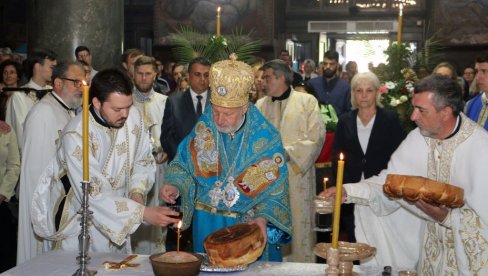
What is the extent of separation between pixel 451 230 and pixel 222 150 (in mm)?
1281

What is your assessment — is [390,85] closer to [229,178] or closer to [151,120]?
[151,120]

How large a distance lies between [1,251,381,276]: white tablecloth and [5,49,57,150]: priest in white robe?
2.97 meters

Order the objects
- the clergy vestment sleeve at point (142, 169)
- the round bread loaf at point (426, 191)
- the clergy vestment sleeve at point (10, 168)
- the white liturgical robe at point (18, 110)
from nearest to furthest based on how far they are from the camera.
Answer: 1. the round bread loaf at point (426, 191)
2. the clergy vestment sleeve at point (142, 169)
3. the clergy vestment sleeve at point (10, 168)
4. the white liturgical robe at point (18, 110)

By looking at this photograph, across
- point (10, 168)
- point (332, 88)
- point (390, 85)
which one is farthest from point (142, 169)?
point (332, 88)

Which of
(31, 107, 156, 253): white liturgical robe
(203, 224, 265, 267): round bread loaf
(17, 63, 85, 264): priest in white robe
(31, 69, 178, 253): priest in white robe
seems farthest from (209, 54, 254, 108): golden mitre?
(17, 63, 85, 264): priest in white robe

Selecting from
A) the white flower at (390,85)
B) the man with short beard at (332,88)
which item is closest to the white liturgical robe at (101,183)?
the white flower at (390,85)

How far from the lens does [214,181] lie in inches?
170

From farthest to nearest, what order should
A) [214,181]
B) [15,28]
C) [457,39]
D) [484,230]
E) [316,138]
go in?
[15,28], [457,39], [316,138], [214,181], [484,230]

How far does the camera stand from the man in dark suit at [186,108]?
6.83m

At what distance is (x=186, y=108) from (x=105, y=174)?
2598 millimetres

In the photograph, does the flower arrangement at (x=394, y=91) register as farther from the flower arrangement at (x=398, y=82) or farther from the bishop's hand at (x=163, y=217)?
the bishop's hand at (x=163, y=217)

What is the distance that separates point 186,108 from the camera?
6.92m

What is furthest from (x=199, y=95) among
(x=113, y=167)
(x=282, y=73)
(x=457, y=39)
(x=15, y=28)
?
(x=15, y=28)

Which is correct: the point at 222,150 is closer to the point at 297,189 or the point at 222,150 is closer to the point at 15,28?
the point at 297,189
